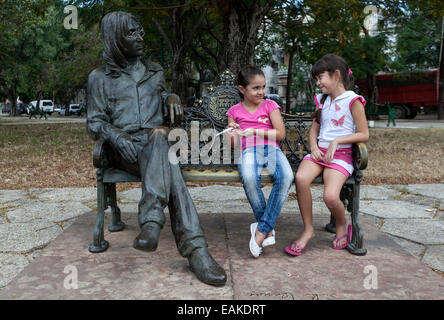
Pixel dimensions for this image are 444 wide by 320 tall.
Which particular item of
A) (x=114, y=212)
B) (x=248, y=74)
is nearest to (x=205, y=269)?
(x=114, y=212)

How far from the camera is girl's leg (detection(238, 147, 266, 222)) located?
2.91 m

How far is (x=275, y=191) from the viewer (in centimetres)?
289

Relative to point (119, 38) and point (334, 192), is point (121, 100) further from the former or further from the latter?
point (334, 192)

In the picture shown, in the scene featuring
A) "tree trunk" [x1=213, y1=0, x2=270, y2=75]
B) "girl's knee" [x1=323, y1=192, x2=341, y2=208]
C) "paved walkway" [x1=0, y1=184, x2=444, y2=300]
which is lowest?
"paved walkway" [x1=0, y1=184, x2=444, y2=300]

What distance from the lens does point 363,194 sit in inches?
203

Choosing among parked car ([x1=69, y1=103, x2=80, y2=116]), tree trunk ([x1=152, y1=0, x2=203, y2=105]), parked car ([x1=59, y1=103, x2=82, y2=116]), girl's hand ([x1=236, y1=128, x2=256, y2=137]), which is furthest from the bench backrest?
parked car ([x1=69, y1=103, x2=80, y2=116])

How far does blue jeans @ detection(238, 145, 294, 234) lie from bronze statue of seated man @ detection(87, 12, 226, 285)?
1.55 ft

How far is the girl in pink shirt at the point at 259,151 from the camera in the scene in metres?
2.87

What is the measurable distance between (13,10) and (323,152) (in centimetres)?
1520

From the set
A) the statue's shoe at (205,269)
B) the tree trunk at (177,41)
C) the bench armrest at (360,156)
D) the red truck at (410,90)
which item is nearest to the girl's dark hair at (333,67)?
the bench armrest at (360,156)

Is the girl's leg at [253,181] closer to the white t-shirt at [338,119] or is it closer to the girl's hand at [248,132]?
the girl's hand at [248,132]

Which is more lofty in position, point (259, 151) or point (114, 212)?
point (259, 151)

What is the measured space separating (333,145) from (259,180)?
0.58 metres

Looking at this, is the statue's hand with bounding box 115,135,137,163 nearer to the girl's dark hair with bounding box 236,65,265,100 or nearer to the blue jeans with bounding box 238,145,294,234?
the blue jeans with bounding box 238,145,294,234
